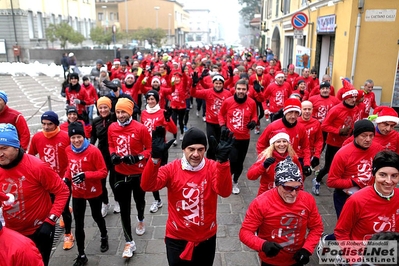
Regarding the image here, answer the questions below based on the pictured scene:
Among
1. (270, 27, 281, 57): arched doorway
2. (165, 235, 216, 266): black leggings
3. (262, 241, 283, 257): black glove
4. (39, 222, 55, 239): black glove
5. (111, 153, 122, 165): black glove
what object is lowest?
(165, 235, 216, 266): black leggings

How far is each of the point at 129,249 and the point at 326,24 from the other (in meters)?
13.0

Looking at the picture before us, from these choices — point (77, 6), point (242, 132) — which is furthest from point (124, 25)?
point (242, 132)

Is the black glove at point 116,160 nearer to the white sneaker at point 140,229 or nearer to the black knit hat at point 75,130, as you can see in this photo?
the black knit hat at point 75,130

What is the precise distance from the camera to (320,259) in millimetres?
4902

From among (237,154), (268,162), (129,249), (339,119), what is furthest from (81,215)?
(339,119)

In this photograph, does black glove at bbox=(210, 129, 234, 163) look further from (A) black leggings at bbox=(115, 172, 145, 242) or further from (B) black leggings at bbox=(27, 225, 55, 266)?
(A) black leggings at bbox=(115, 172, 145, 242)

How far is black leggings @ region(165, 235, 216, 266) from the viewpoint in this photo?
12.0 ft

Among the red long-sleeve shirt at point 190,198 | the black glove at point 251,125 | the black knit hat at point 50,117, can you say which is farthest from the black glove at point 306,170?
the black knit hat at point 50,117

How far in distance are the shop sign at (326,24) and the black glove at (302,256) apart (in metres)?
12.3

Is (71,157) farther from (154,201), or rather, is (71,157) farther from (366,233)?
(366,233)

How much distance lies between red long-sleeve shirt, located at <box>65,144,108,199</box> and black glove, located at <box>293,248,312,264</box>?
2.75m

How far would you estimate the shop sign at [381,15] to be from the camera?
1157 centimetres

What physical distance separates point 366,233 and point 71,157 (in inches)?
145

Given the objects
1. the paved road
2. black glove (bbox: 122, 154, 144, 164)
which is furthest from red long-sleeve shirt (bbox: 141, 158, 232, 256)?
the paved road
